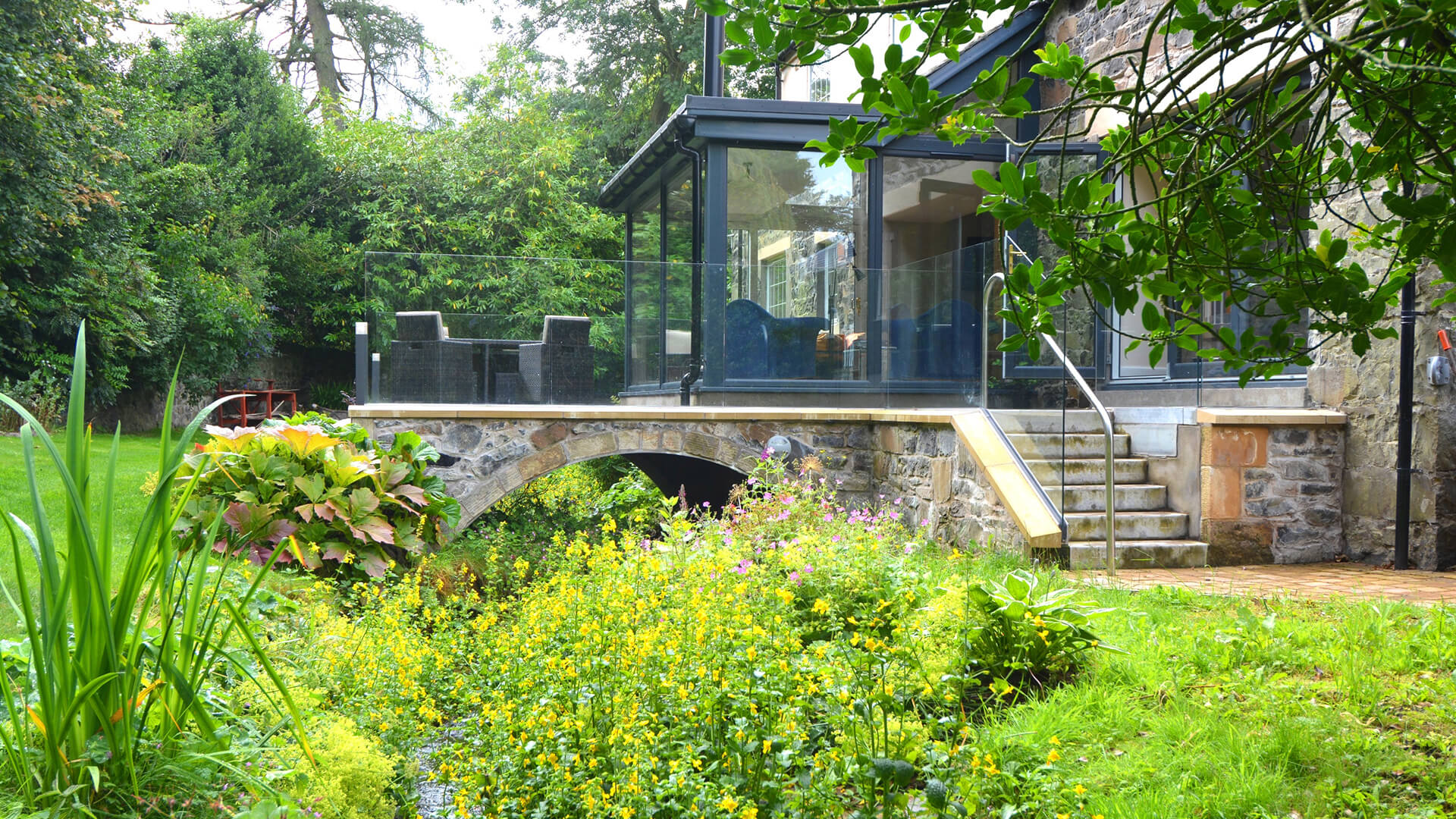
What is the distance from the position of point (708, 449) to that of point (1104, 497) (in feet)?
10.1

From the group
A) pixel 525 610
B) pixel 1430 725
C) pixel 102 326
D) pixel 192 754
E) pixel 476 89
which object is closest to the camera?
pixel 192 754

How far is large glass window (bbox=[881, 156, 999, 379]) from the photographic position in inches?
308

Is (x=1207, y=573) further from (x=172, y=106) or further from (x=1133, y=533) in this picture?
(x=172, y=106)

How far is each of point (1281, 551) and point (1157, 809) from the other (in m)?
4.52

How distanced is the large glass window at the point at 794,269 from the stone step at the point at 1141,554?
2.95m

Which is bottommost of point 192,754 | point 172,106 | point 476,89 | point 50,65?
point 192,754

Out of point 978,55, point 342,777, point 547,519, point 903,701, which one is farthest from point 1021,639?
point 978,55

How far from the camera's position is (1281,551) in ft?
21.2

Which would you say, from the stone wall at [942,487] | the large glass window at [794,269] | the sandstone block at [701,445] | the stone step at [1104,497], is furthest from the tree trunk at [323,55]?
the stone step at [1104,497]

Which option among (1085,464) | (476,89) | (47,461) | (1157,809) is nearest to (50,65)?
(47,461)

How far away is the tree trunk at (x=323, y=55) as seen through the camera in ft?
68.5

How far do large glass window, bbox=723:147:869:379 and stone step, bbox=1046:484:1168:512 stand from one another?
2.56m

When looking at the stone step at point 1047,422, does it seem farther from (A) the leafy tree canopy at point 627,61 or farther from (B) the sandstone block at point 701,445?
(A) the leafy tree canopy at point 627,61

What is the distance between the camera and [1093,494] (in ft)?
21.2
